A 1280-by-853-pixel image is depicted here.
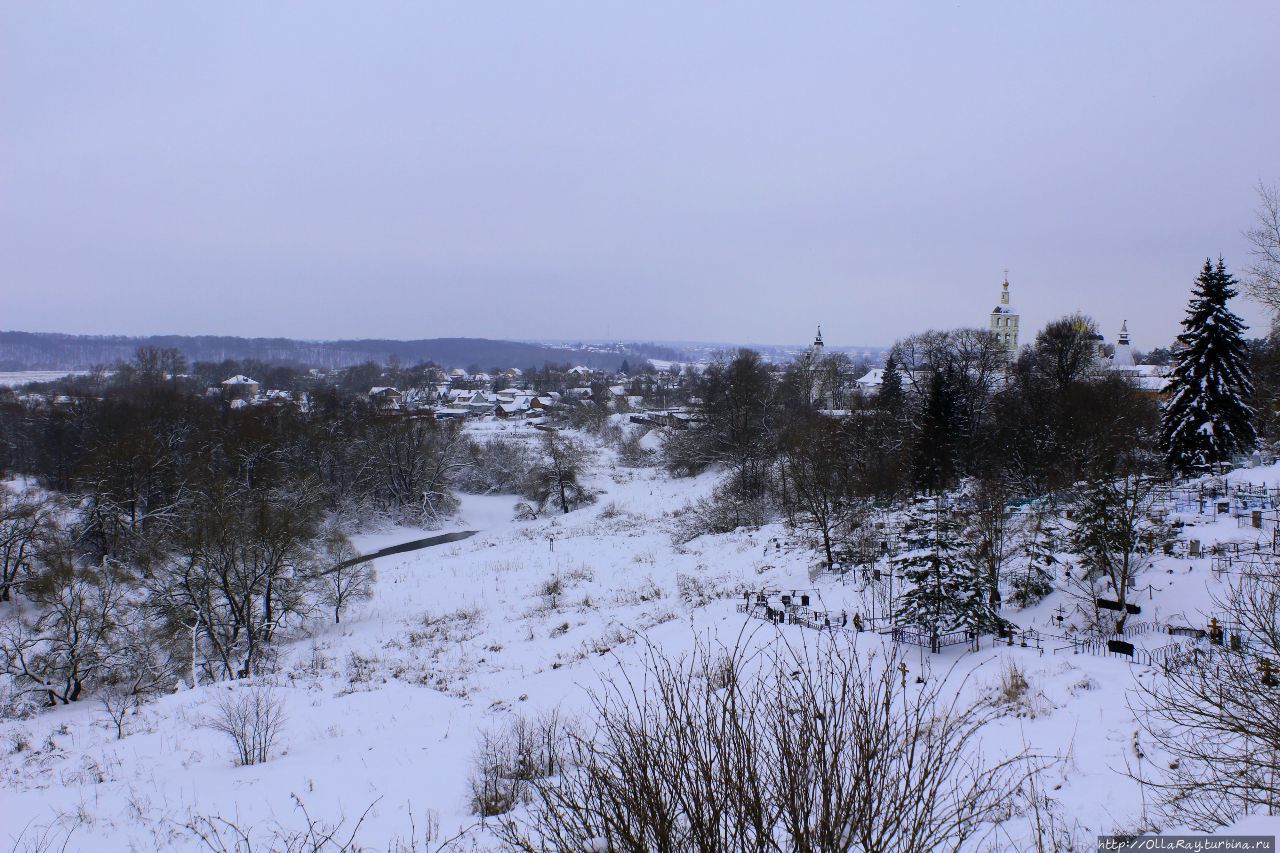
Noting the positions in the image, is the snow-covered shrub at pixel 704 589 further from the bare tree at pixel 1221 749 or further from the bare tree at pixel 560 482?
the bare tree at pixel 560 482

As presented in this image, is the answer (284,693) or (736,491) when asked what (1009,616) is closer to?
(284,693)

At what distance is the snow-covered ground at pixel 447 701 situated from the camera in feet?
27.1

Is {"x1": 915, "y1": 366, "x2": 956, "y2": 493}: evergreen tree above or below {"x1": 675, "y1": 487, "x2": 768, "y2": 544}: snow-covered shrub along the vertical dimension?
above

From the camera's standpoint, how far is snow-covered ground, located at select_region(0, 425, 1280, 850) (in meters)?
8.25

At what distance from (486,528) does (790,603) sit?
26257 millimetres

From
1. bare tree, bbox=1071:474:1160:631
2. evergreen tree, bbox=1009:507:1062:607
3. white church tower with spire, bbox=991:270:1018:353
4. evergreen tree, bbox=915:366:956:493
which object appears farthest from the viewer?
white church tower with spire, bbox=991:270:1018:353

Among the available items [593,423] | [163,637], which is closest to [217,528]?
[163,637]

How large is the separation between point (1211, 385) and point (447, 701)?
28.5m

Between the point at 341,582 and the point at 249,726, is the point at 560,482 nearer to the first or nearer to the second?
the point at 341,582

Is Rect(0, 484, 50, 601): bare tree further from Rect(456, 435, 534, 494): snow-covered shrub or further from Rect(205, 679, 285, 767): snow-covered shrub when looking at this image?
Rect(456, 435, 534, 494): snow-covered shrub

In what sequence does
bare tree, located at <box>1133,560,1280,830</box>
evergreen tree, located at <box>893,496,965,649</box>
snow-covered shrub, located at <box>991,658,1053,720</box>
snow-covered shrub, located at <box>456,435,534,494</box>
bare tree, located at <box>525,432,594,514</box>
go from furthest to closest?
snow-covered shrub, located at <box>456,435,534,494</box>
bare tree, located at <box>525,432,594,514</box>
evergreen tree, located at <box>893,496,965,649</box>
snow-covered shrub, located at <box>991,658,1053,720</box>
bare tree, located at <box>1133,560,1280,830</box>

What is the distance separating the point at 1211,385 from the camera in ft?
78.7

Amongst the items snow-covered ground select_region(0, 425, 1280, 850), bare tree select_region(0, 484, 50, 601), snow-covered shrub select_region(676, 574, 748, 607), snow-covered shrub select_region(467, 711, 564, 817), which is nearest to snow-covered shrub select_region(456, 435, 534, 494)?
snow-covered ground select_region(0, 425, 1280, 850)

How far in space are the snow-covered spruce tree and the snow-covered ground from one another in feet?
6.90
